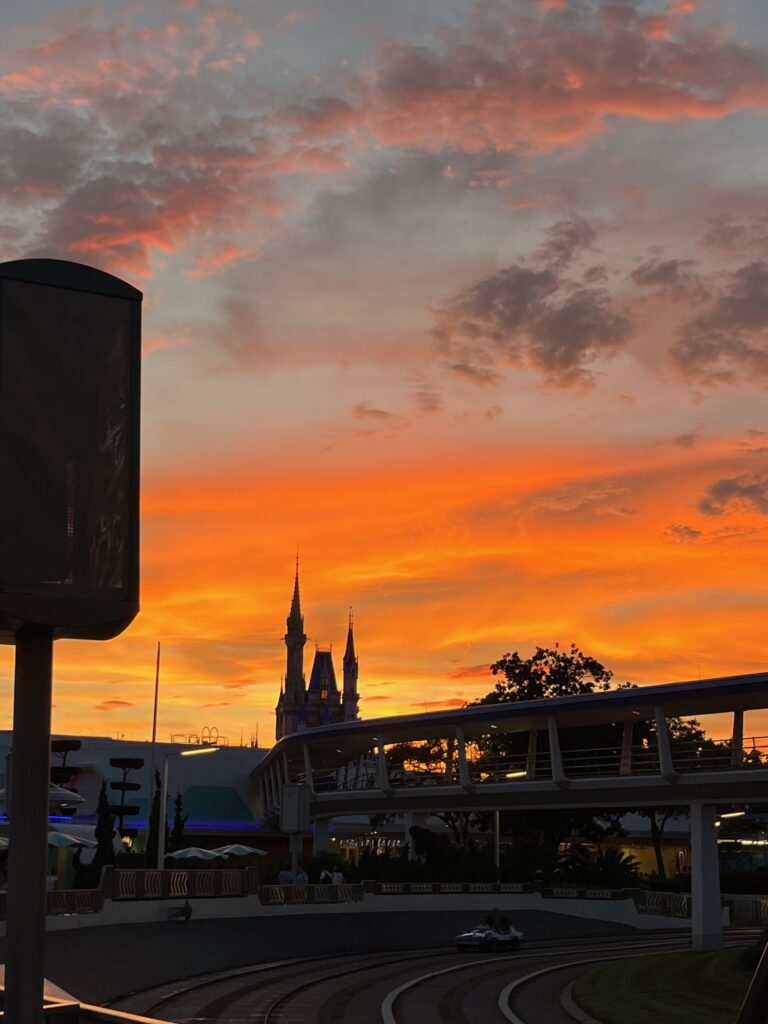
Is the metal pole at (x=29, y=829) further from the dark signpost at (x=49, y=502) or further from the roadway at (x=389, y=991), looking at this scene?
the roadway at (x=389, y=991)

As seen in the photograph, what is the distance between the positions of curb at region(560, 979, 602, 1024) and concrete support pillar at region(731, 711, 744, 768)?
19455 mm

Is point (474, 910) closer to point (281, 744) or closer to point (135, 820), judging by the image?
point (281, 744)

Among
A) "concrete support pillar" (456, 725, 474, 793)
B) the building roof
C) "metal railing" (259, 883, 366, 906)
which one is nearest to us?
"metal railing" (259, 883, 366, 906)

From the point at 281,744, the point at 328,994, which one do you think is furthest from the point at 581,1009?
the point at 281,744

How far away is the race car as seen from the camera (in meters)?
47.0

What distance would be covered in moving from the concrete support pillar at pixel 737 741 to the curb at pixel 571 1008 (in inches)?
766

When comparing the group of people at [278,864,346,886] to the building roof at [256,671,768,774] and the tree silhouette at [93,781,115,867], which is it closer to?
the tree silhouette at [93,781,115,867]

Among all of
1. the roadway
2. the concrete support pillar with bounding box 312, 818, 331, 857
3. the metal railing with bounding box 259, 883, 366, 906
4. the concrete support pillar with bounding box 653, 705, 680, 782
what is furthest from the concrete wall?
the concrete support pillar with bounding box 312, 818, 331, 857

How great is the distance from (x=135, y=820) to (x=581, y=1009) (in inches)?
3146

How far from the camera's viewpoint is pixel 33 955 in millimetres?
6004

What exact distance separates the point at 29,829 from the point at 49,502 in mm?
1625

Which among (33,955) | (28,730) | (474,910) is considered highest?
(28,730)

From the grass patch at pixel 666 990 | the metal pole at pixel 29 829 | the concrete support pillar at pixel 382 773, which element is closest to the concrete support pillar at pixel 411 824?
the concrete support pillar at pixel 382 773

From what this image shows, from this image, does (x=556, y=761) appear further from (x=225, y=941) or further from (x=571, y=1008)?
(x=571, y=1008)
